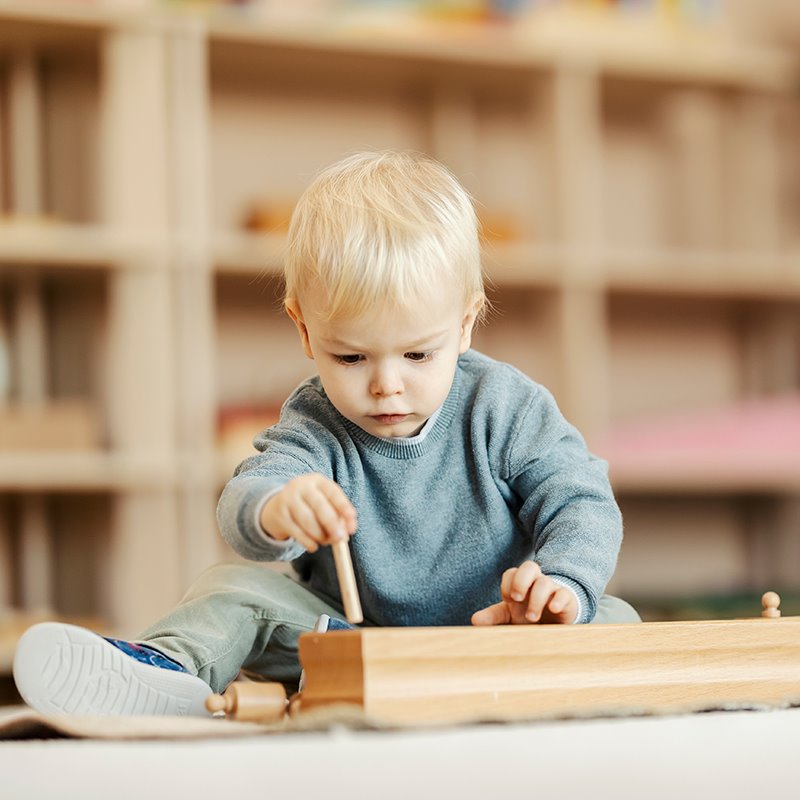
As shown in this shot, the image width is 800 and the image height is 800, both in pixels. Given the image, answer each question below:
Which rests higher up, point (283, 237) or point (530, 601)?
point (283, 237)

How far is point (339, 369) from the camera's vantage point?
928 mm

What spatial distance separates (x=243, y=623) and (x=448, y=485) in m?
0.21

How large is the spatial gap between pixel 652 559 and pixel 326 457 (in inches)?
88.6

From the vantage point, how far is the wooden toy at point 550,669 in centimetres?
72

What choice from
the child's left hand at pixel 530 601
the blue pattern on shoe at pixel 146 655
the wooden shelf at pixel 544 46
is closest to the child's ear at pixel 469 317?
the child's left hand at pixel 530 601

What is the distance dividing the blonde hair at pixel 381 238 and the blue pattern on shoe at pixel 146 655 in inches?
10.6

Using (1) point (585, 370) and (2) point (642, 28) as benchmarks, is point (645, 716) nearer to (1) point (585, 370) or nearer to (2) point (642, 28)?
(1) point (585, 370)

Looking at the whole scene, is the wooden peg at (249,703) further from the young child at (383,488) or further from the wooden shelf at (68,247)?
the wooden shelf at (68,247)

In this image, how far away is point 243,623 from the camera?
1.01 metres

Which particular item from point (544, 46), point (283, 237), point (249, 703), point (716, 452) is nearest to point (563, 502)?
point (249, 703)

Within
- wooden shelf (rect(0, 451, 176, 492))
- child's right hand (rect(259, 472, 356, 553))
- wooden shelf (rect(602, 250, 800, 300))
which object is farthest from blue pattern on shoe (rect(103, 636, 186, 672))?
wooden shelf (rect(602, 250, 800, 300))

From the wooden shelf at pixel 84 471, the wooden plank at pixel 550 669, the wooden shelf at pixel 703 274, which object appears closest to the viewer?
the wooden plank at pixel 550 669

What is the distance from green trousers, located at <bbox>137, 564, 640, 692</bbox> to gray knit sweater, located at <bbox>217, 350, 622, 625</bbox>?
57mm

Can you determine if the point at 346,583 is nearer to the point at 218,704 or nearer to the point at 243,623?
the point at 218,704
